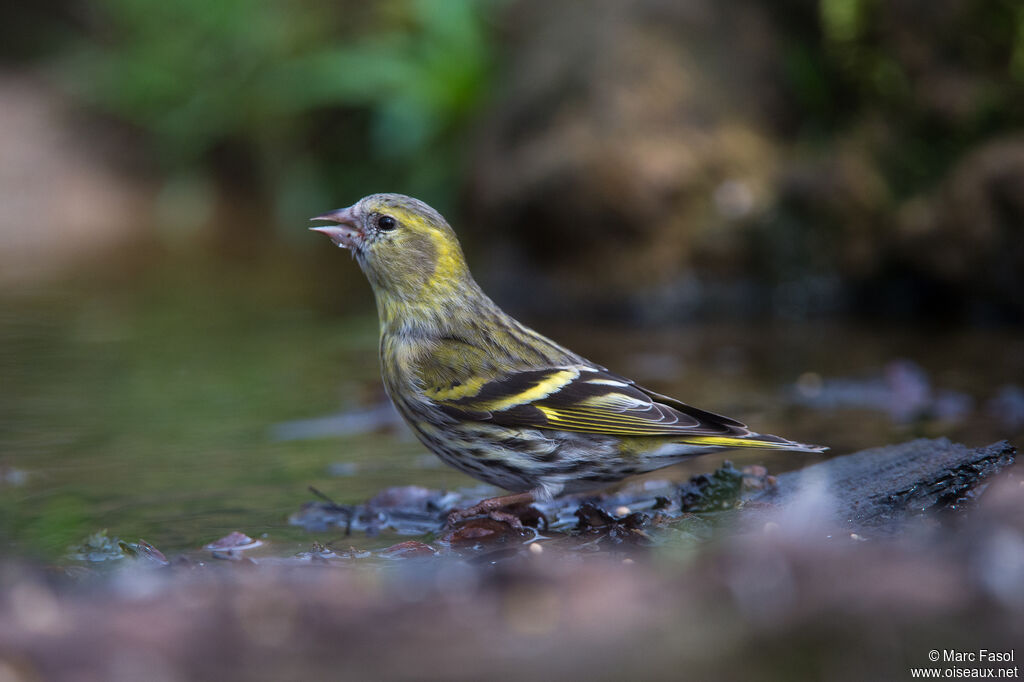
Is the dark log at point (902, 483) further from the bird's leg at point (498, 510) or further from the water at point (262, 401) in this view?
the bird's leg at point (498, 510)

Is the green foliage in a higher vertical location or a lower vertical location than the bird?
higher

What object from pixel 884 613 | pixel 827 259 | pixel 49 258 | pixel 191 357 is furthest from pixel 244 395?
pixel 49 258

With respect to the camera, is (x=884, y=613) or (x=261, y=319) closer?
(x=884, y=613)

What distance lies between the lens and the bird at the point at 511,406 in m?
3.88

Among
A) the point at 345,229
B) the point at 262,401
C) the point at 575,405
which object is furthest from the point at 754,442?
the point at 262,401

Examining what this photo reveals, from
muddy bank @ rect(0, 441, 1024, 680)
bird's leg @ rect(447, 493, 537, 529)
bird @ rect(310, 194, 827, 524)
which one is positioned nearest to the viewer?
muddy bank @ rect(0, 441, 1024, 680)

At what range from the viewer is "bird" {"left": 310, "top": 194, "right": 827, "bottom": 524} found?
12.7 ft

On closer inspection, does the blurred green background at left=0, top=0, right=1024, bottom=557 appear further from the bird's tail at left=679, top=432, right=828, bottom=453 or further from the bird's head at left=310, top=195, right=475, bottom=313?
the bird's tail at left=679, top=432, right=828, bottom=453

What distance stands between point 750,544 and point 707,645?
0.48 metres

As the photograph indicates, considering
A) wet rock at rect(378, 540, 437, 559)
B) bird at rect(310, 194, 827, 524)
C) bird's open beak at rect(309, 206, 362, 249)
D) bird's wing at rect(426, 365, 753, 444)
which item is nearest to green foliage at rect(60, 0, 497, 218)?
bird's open beak at rect(309, 206, 362, 249)

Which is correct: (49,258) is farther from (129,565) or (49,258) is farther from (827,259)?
(129,565)

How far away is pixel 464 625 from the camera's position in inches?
92.3

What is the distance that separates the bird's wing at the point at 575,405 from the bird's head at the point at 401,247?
0.60 metres

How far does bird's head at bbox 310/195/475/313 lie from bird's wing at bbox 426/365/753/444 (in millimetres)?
603
